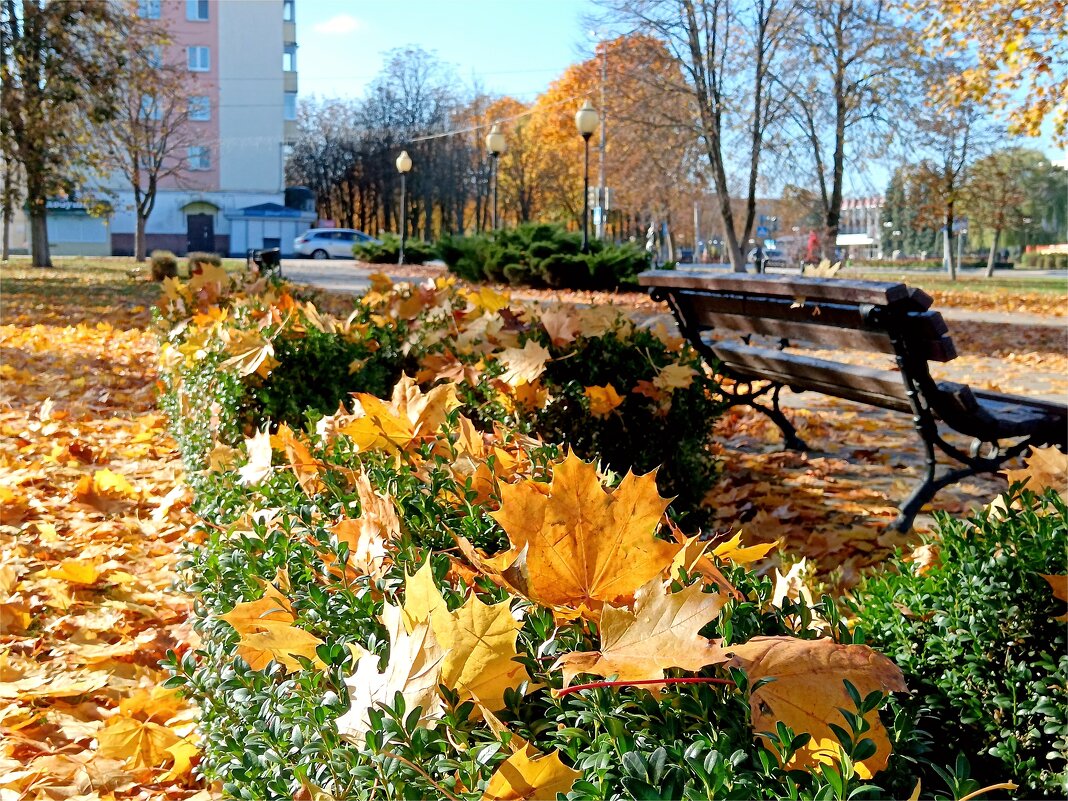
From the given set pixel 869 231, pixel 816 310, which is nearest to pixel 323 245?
pixel 816 310

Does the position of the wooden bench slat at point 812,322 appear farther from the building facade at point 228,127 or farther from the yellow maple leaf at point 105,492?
the building facade at point 228,127

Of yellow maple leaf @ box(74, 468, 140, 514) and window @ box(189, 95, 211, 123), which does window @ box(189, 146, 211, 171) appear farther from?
yellow maple leaf @ box(74, 468, 140, 514)

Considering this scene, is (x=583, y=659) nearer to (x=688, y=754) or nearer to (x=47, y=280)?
(x=688, y=754)

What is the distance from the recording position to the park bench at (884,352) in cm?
385

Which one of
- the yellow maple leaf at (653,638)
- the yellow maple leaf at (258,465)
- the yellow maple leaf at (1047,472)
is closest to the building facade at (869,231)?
the yellow maple leaf at (1047,472)

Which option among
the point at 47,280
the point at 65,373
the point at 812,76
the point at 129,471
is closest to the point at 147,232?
the point at 47,280

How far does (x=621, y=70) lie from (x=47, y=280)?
1472 centimetres

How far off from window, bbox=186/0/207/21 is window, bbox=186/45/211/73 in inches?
62.0

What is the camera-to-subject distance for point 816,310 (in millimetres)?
4414

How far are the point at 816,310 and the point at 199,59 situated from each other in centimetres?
4389

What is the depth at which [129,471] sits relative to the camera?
470cm

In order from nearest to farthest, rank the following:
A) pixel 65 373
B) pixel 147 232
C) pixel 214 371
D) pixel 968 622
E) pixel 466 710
→ pixel 466 710 → pixel 968 622 → pixel 214 371 → pixel 65 373 → pixel 147 232

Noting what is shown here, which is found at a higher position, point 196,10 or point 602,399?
point 196,10

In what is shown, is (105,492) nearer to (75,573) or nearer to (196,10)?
(75,573)
